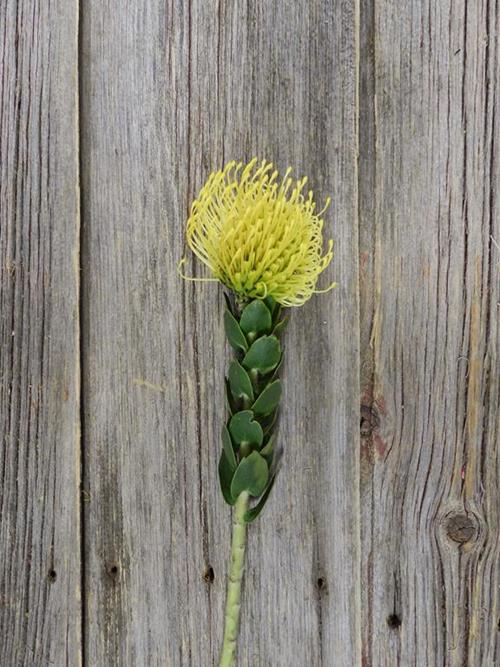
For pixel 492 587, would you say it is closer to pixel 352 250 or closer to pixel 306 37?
pixel 352 250

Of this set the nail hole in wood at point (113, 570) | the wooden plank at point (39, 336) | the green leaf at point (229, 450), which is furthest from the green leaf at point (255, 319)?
the nail hole in wood at point (113, 570)

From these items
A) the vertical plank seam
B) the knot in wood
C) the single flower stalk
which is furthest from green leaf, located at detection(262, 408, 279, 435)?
the knot in wood

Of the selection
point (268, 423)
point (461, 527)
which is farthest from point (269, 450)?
point (461, 527)

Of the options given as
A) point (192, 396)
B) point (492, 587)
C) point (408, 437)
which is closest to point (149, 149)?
point (192, 396)

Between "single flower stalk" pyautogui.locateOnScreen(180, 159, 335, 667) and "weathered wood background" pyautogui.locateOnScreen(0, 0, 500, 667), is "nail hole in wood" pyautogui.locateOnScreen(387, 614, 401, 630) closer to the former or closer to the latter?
"weathered wood background" pyautogui.locateOnScreen(0, 0, 500, 667)

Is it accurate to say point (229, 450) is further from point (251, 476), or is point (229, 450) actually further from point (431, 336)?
point (431, 336)
